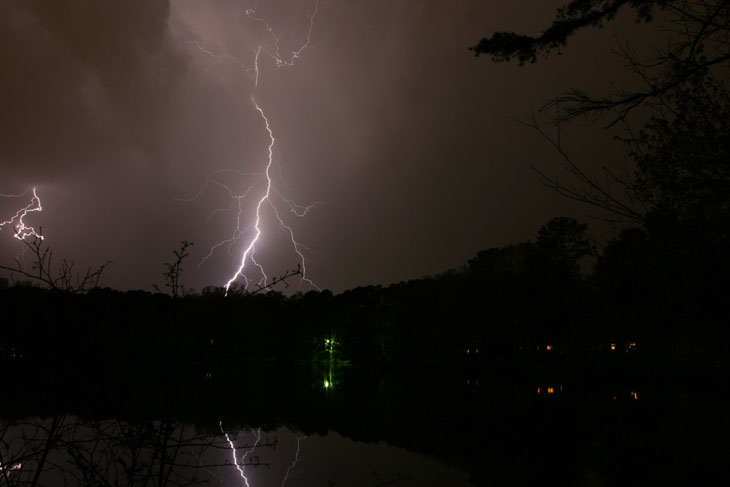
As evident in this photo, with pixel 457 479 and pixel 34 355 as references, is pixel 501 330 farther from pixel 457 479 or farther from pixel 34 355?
pixel 34 355

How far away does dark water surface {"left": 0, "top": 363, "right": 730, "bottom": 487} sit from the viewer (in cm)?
331

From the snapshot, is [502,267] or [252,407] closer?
[252,407]

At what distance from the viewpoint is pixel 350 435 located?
13.1 metres

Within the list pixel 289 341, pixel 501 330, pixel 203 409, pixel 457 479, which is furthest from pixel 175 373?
pixel 289 341

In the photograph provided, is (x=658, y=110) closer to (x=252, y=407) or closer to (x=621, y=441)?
(x=621, y=441)

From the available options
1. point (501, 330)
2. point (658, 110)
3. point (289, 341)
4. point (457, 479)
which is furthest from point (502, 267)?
point (658, 110)

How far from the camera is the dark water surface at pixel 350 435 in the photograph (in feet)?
10.9

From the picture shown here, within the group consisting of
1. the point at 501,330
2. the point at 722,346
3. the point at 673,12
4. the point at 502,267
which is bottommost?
the point at 722,346

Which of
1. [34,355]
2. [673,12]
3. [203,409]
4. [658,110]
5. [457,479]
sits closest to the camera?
[34,355]

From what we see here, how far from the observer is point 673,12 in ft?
12.2

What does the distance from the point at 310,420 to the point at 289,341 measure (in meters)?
47.2

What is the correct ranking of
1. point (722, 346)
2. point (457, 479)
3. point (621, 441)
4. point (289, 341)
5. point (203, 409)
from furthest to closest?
1. point (289, 341)
2. point (203, 409)
3. point (621, 441)
4. point (457, 479)
5. point (722, 346)

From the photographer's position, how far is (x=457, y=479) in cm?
891

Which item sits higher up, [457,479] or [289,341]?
[289,341]
